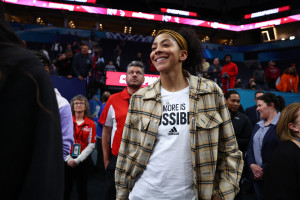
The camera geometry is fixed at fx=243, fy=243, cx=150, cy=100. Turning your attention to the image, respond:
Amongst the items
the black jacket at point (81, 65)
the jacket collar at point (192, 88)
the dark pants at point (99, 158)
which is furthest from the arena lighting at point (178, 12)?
the jacket collar at point (192, 88)

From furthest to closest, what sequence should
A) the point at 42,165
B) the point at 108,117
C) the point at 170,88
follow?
1. the point at 108,117
2. the point at 170,88
3. the point at 42,165

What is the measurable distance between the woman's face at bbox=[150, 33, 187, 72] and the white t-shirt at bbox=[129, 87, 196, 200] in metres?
0.35

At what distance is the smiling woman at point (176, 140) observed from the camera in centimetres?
173

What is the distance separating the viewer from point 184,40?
2.08m

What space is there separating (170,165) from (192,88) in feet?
2.03

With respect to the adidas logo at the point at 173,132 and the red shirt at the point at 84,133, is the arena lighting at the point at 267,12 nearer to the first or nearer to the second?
the red shirt at the point at 84,133

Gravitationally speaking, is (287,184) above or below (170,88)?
below

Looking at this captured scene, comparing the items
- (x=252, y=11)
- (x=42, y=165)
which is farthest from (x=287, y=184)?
(x=252, y=11)

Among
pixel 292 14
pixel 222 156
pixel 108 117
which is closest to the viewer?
pixel 222 156

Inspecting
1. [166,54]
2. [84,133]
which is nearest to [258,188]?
[166,54]

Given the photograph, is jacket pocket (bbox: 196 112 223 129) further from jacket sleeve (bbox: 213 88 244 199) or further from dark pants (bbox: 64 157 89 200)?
dark pants (bbox: 64 157 89 200)

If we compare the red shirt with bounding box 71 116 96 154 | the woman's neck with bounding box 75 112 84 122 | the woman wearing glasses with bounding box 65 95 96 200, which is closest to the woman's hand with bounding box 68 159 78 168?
the woman wearing glasses with bounding box 65 95 96 200

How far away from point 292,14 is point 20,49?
25.3 metres

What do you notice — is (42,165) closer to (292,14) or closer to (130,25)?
(130,25)
